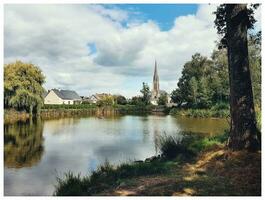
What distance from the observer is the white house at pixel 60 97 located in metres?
67.3

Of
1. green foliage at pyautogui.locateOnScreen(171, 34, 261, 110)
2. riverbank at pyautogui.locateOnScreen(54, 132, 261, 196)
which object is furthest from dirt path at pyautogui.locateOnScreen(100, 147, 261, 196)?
green foliage at pyautogui.locateOnScreen(171, 34, 261, 110)

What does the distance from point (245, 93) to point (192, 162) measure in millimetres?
2284

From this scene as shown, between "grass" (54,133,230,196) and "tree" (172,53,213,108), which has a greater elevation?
"tree" (172,53,213,108)

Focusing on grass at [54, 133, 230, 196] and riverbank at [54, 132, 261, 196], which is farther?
grass at [54, 133, 230, 196]

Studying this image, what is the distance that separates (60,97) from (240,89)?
205ft

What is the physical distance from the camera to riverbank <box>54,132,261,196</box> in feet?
19.9

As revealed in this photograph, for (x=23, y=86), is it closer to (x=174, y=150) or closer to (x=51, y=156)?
(x=51, y=156)

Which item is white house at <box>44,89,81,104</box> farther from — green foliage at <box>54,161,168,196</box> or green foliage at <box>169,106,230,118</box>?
green foliage at <box>54,161,168,196</box>

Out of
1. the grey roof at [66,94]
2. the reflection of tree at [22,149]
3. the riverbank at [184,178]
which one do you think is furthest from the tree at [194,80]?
the riverbank at [184,178]

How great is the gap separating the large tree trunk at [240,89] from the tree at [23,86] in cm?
2150

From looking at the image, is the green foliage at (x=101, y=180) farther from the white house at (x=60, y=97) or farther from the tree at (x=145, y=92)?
the tree at (x=145, y=92)

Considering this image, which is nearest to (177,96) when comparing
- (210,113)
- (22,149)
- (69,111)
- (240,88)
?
(210,113)

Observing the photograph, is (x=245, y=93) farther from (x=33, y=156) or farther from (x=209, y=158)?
(x=33, y=156)

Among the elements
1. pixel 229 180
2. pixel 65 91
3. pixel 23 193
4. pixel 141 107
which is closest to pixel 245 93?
pixel 229 180
